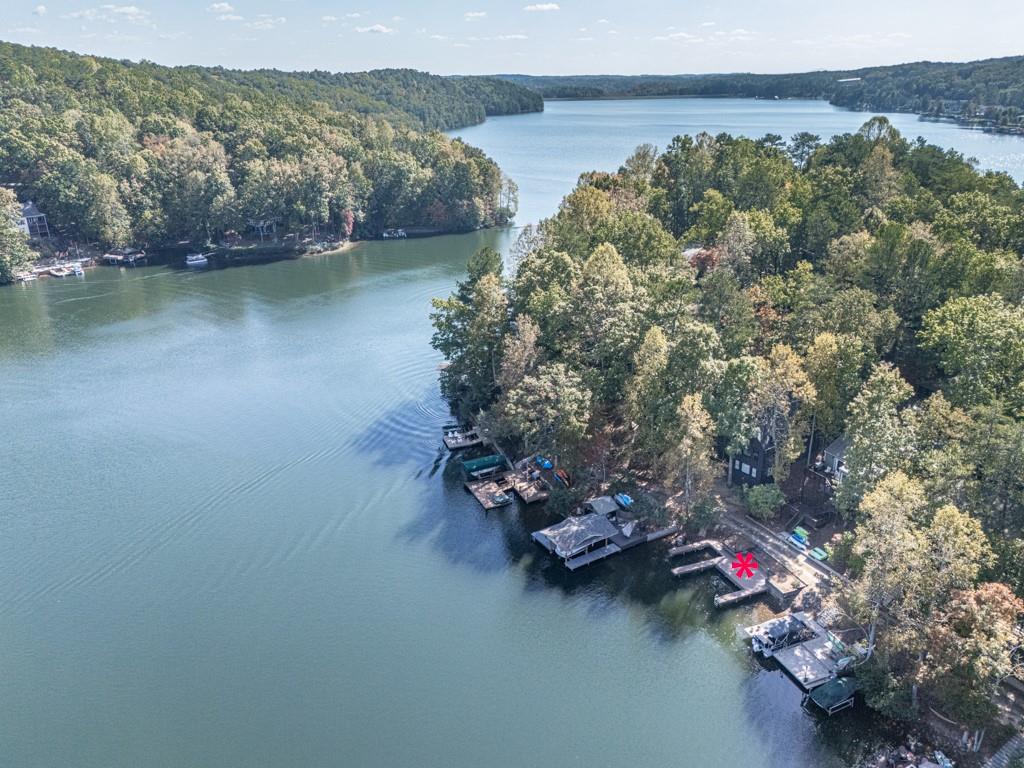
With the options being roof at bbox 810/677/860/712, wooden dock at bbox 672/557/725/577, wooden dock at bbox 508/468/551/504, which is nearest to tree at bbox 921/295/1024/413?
wooden dock at bbox 672/557/725/577

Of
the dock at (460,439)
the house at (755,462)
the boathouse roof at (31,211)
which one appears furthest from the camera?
the boathouse roof at (31,211)

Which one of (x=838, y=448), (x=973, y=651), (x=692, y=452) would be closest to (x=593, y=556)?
(x=692, y=452)

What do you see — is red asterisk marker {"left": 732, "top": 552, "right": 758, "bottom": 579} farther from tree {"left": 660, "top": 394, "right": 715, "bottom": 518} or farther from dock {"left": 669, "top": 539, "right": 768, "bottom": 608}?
tree {"left": 660, "top": 394, "right": 715, "bottom": 518}

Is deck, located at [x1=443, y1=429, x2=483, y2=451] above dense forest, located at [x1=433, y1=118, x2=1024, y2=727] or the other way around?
the other way around

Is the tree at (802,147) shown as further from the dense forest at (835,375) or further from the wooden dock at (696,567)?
the wooden dock at (696,567)

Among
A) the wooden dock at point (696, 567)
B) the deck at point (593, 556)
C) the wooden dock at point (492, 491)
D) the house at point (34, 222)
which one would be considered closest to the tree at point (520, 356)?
the wooden dock at point (492, 491)
